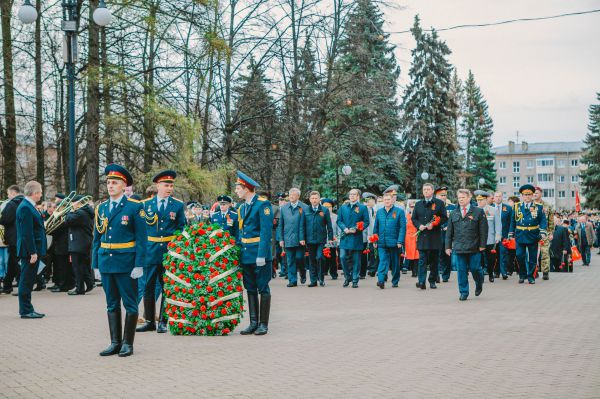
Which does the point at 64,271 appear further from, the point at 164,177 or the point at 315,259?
the point at 164,177

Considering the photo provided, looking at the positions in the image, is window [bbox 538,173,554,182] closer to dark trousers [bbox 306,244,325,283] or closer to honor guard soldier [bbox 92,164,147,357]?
dark trousers [bbox 306,244,325,283]

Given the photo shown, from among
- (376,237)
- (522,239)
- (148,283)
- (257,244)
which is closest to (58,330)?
(148,283)

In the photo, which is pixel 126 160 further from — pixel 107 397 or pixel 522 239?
pixel 107 397

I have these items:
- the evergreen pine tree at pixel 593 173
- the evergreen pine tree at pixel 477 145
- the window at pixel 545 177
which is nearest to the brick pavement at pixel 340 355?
the evergreen pine tree at pixel 593 173

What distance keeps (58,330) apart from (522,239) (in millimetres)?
11024

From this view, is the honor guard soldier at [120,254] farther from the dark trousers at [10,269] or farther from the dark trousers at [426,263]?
the dark trousers at [426,263]

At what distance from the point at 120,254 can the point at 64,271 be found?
8698 millimetres

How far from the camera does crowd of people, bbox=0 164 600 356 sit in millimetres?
8398

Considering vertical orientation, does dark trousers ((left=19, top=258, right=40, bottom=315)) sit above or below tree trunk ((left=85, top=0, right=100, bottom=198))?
below

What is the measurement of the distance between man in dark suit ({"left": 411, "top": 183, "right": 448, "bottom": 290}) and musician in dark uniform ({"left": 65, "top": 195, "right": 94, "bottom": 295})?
7062mm

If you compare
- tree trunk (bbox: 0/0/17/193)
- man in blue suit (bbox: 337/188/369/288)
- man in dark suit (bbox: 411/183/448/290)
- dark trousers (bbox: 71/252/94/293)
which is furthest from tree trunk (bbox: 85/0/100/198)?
man in dark suit (bbox: 411/183/448/290)

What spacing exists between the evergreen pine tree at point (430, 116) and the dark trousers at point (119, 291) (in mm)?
45653

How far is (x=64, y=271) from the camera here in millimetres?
16250

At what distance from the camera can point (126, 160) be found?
23.4 metres
